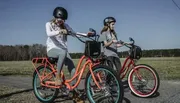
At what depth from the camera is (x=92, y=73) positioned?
442 centimetres

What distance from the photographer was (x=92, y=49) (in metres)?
4.71

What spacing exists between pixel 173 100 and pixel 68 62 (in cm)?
254

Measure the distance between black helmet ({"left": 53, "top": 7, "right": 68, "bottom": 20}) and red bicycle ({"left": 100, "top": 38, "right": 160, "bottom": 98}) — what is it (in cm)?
167

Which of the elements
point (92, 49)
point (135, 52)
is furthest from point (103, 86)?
point (135, 52)

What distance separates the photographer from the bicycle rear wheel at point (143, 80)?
5762 millimetres

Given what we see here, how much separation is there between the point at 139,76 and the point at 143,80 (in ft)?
0.48

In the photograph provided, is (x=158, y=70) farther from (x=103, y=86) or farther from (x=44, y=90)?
(x=103, y=86)

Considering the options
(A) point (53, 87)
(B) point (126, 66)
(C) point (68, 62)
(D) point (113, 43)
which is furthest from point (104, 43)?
(A) point (53, 87)

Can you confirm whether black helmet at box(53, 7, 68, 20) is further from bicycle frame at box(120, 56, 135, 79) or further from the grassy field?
the grassy field

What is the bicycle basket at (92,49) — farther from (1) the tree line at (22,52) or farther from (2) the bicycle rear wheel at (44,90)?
(1) the tree line at (22,52)

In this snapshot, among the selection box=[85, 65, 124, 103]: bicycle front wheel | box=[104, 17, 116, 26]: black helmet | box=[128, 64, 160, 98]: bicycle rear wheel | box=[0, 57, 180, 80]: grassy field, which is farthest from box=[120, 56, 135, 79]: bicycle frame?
box=[0, 57, 180, 80]: grassy field

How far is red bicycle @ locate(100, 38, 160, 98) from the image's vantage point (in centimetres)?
580

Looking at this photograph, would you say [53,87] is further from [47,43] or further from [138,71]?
[138,71]

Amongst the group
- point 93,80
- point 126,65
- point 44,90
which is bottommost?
point 44,90
